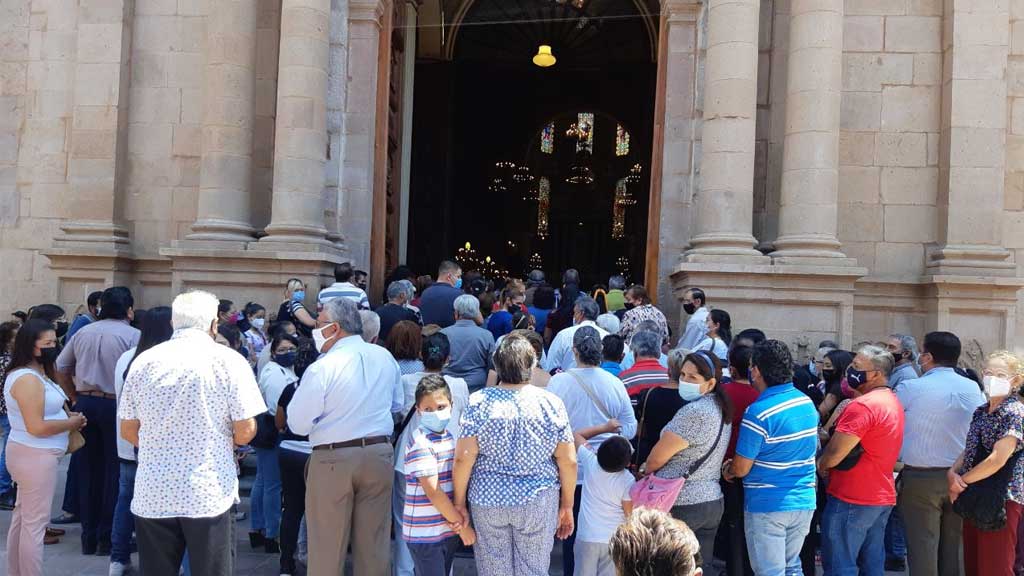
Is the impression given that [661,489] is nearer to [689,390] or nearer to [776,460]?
[689,390]

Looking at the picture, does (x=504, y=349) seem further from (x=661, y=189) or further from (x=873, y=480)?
(x=661, y=189)

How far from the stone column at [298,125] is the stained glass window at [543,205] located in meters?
16.8

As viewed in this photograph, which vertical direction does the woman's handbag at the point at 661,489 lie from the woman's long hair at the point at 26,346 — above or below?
below

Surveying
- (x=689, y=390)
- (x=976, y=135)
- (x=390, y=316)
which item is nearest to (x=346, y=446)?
(x=689, y=390)

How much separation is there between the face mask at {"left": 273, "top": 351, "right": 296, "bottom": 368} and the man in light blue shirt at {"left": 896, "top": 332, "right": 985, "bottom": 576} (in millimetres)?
4030

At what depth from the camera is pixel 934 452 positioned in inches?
227

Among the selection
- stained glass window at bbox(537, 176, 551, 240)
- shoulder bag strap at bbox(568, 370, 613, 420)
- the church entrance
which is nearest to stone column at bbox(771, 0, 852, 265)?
shoulder bag strap at bbox(568, 370, 613, 420)

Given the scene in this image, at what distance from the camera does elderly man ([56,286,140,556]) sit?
20.9 feet

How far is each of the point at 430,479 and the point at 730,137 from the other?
6.60 meters

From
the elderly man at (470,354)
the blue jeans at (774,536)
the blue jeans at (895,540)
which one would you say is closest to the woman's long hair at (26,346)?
the elderly man at (470,354)

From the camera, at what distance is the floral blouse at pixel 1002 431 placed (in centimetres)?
529

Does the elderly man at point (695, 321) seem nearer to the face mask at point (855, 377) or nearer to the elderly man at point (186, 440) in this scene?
the face mask at point (855, 377)

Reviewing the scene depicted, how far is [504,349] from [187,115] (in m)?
8.10

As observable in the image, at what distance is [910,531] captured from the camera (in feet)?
19.2
